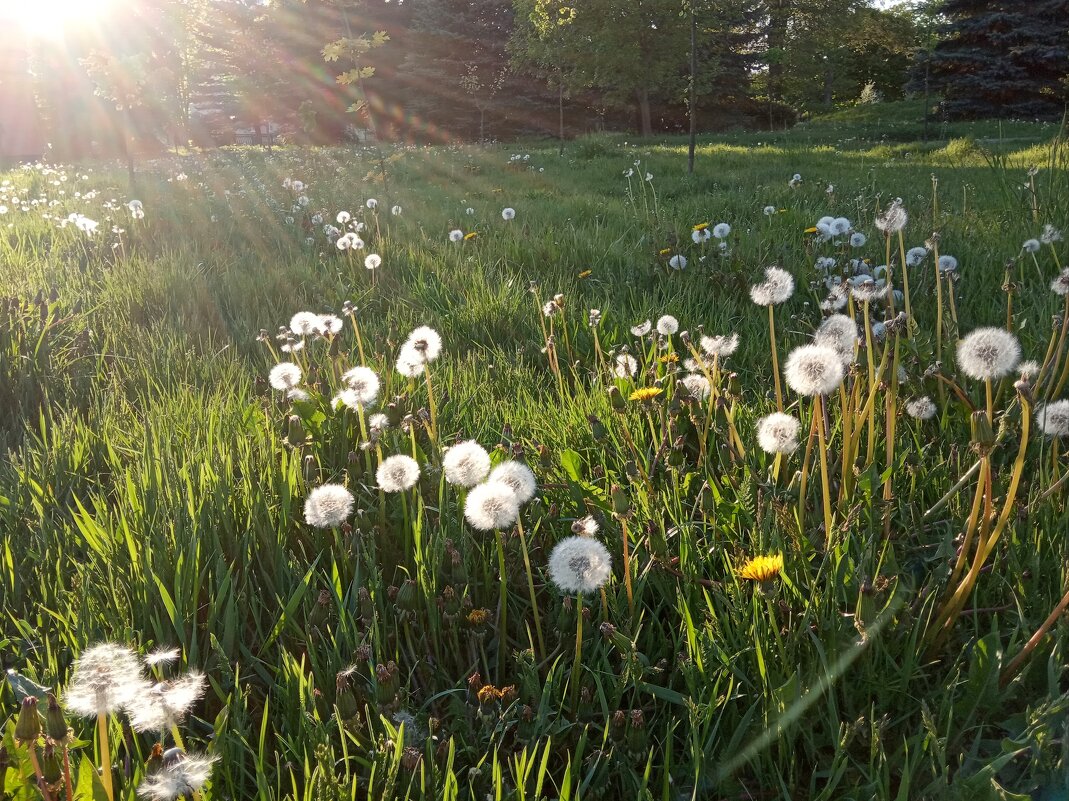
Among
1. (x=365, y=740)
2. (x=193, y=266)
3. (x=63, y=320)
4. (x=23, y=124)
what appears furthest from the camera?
(x=23, y=124)

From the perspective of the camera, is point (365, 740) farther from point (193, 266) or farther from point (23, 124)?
point (23, 124)

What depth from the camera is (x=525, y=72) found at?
3419cm

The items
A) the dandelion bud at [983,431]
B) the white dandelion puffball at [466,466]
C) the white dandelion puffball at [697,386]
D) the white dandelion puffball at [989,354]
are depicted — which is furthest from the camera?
the white dandelion puffball at [697,386]

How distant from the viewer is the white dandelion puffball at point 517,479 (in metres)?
1.35

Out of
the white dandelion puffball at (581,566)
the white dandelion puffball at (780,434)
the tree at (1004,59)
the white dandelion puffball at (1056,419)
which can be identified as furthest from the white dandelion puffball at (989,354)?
the tree at (1004,59)

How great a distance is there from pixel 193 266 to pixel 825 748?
4.41 metres

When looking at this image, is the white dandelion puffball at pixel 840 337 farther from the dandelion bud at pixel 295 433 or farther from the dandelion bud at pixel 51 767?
the dandelion bud at pixel 51 767

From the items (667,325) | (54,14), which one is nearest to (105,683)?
(667,325)

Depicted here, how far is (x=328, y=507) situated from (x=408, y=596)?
271 millimetres

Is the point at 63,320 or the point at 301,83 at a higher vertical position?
the point at 301,83

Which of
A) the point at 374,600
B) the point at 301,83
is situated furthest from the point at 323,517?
the point at 301,83

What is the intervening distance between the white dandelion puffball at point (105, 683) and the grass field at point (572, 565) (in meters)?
0.08

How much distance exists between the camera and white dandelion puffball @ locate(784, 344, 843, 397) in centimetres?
136

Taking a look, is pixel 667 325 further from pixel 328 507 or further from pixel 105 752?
pixel 105 752
